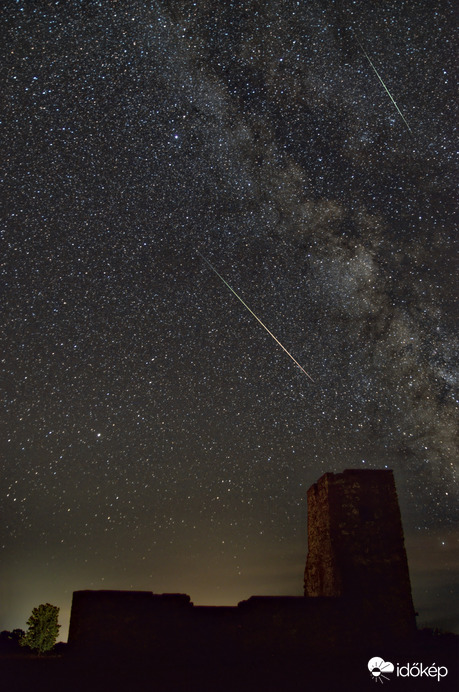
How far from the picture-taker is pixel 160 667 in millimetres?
10656

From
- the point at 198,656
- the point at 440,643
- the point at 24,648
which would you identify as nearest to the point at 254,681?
the point at 198,656

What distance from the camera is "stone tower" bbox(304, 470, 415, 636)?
12188 mm

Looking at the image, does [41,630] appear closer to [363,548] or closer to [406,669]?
[363,548]

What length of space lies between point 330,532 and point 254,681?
3989 millimetres

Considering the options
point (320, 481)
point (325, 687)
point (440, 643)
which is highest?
point (320, 481)

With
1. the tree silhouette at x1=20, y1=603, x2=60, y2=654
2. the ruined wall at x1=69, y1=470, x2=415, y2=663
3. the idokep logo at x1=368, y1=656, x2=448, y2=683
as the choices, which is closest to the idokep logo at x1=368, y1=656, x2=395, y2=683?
the idokep logo at x1=368, y1=656, x2=448, y2=683

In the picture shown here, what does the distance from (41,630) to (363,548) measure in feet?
29.0

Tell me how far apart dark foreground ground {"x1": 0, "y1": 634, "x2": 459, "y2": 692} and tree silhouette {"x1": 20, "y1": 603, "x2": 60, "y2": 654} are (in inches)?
60.0

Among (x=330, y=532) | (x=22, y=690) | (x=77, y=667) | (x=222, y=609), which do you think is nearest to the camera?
(x=22, y=690)

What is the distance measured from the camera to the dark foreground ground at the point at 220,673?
1009 centimetres

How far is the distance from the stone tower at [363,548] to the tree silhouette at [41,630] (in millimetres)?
7206

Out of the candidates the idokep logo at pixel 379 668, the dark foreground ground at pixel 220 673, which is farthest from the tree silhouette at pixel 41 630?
the idokep logo at pixel 379 668

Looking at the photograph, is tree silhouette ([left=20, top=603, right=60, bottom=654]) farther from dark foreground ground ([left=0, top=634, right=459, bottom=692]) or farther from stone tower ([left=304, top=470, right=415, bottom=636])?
stone tower ([left=304, top=470, right=415, bottom=636])

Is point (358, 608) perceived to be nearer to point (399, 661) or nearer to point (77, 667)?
point (399, 661)
